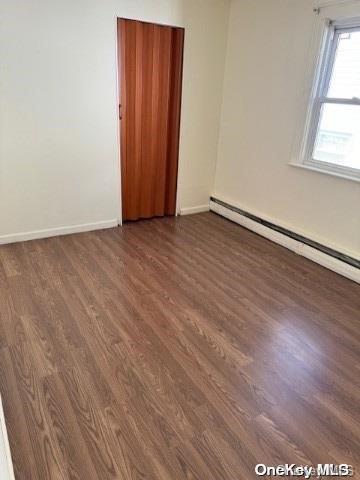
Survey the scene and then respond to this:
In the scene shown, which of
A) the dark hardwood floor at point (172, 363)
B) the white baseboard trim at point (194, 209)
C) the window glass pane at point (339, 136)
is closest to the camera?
the dark hardwood floor at point (172, 363)

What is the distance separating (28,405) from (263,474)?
1.09 meters

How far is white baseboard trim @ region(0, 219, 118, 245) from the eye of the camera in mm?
3211

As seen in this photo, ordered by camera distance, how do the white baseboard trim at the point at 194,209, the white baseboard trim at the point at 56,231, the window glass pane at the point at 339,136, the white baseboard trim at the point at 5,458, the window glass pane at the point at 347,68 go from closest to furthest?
1. the white baseboard trim at the point at 5,458
2. the window glass pane at the point at 347,68
3. the window glass pane at the point at 339,136
4. the white baseboard trim at the point at 56,231
5. the white baseboard trim at the point at 194,209

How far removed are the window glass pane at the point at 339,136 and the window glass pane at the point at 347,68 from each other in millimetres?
115

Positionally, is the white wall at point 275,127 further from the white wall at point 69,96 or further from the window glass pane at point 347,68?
the white wall at point 69,96

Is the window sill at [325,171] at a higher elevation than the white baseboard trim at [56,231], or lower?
higher

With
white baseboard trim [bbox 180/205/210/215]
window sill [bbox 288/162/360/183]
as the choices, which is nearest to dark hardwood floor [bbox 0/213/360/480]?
window sill [bbox 288/162/360/183]

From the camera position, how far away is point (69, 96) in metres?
3.07

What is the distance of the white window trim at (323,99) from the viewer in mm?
2773

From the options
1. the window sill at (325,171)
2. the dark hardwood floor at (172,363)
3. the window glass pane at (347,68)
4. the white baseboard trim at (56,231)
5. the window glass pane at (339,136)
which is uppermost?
the window glass pane at (347,68)

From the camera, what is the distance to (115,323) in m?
2.19

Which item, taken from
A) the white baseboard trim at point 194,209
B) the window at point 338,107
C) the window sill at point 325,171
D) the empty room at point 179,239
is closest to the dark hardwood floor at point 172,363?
the empty room at point 179,239

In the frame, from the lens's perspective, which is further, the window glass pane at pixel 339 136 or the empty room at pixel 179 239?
the window glass pane at pixel 339 136

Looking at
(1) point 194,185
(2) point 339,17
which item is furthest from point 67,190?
(2) point 339,17
